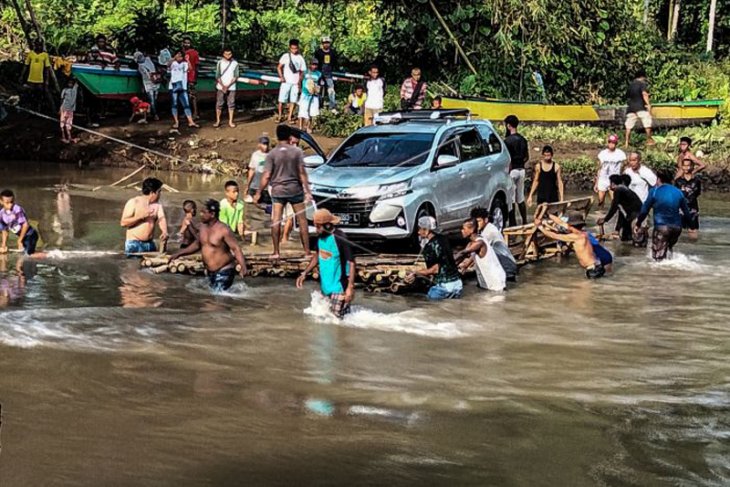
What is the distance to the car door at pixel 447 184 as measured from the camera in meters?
14.8

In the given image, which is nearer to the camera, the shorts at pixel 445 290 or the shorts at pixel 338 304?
the shorts at pixel 338 304

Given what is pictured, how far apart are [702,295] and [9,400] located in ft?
29.6

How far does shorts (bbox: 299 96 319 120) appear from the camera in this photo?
25375mm

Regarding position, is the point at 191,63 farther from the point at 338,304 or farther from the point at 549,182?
the point at 338,304

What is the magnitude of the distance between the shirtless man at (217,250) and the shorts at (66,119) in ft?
47.4

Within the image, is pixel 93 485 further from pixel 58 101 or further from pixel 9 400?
pixel 58 101

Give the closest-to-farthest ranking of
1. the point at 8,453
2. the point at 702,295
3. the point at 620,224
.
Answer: the point at 8,453 < the point at 702,295 < the point at 620,224

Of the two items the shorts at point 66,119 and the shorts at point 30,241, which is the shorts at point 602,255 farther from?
the shorts at point 66,119

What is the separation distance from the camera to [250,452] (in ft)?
25.7

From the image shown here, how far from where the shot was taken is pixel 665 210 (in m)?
15.8

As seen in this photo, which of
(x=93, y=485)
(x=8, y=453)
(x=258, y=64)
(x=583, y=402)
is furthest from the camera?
(x=258, y=64)

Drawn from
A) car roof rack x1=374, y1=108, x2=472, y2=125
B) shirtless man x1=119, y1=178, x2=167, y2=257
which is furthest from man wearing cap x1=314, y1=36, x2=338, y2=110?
shirtless man x1=119, y1=178, x2=167, y2=257

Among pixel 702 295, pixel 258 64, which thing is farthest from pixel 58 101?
pixel 702 295

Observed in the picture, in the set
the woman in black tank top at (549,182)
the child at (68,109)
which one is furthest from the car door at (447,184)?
the child at (68,109)
